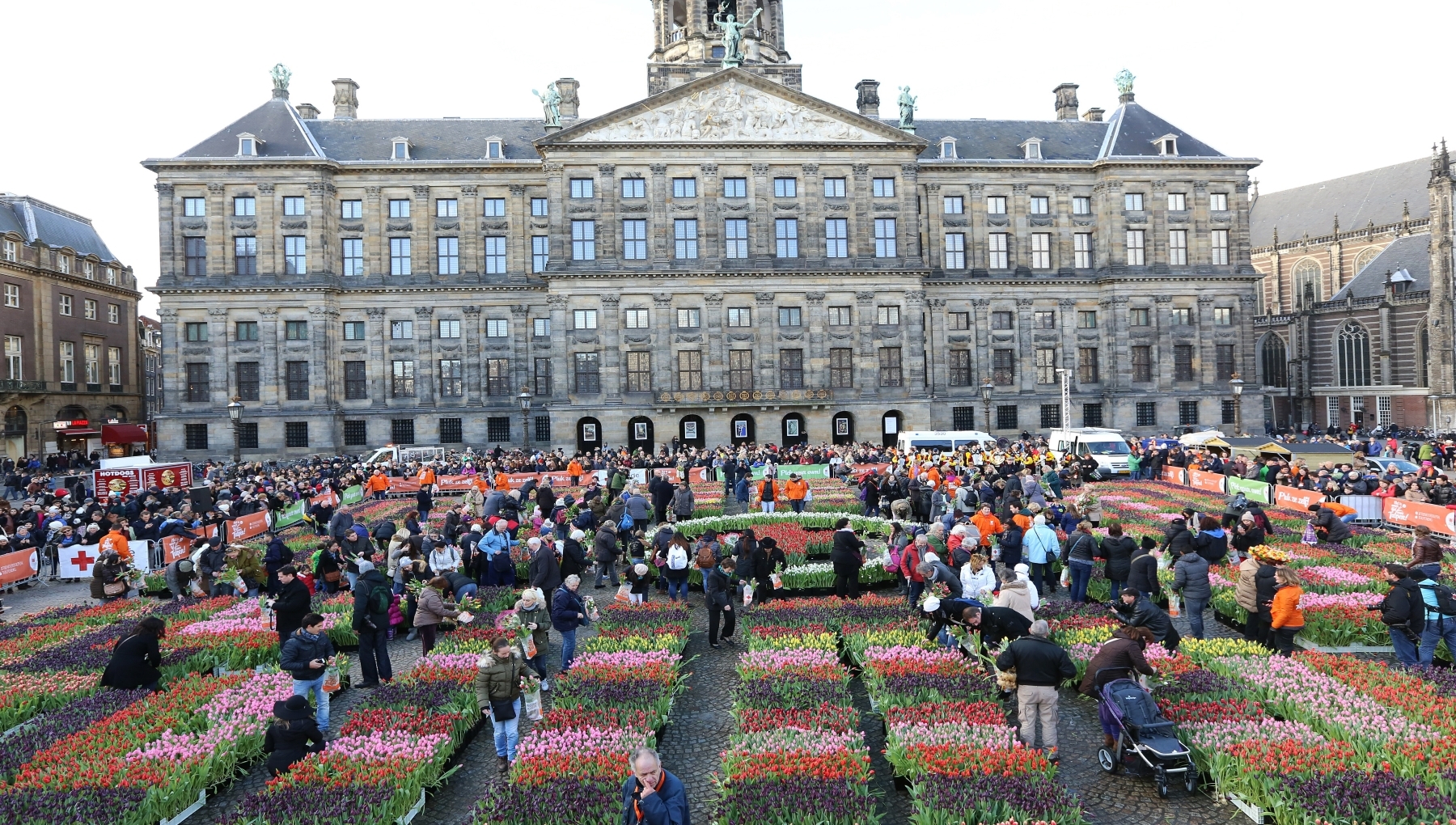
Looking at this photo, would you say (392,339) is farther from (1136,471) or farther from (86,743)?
(86,743)

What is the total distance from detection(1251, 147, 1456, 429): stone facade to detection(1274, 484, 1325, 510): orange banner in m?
44.1

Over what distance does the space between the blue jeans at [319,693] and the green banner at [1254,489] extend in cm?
2781

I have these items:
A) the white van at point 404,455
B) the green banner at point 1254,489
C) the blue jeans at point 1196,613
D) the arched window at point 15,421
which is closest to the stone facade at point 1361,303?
the green banner at point 1254,489

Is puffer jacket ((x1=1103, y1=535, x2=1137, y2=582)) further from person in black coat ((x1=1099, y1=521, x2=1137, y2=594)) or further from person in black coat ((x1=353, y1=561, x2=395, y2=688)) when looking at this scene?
person in black coat ((x1=353, y1=561, x2=395, y2=688))

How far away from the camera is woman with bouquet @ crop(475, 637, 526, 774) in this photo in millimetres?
10578

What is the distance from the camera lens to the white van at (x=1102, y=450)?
39938mm

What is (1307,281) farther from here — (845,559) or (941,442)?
(845,559)

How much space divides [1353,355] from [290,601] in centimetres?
8097

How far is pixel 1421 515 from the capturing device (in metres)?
23.7

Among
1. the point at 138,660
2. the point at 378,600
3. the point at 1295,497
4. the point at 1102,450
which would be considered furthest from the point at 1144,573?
the point at 1102,450

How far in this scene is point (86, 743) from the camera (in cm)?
1053

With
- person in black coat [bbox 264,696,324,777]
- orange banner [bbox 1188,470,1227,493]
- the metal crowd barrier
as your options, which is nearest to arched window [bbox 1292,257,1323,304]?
orange banner [bbox 1188,470,1227,493]

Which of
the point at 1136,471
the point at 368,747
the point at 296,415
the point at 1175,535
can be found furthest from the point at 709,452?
the point at 368,747

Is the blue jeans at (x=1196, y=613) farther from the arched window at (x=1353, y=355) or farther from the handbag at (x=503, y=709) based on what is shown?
the arched window at (x=1353, y=355)
